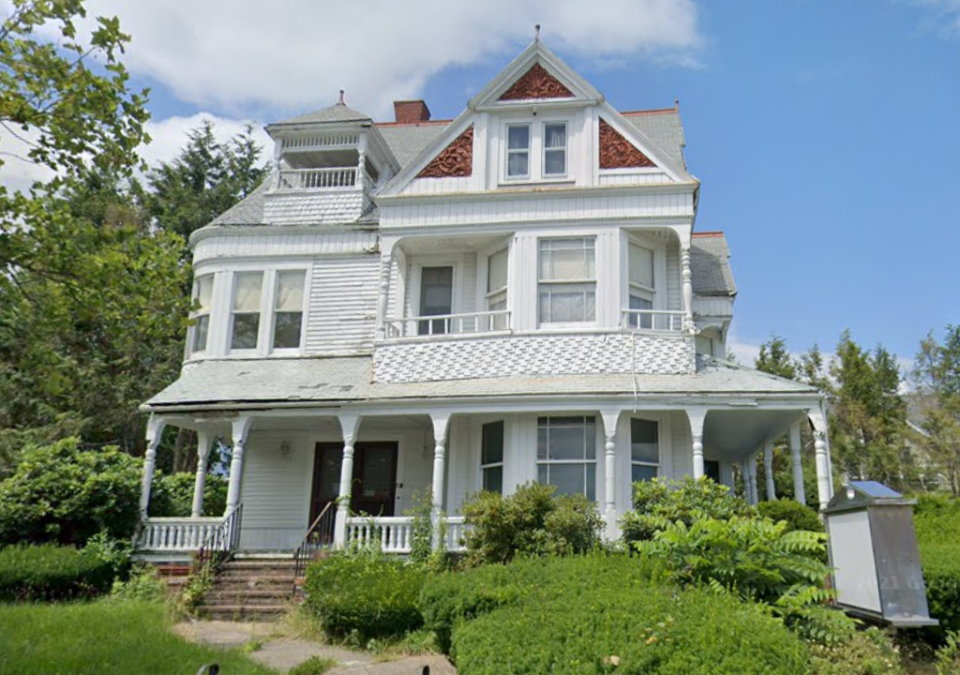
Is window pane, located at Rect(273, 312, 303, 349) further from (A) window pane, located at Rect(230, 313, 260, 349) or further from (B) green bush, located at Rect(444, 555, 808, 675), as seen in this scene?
(B) green bush, located at Rect(444, 555, 808, 675)

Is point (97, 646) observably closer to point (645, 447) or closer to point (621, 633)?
point (621, 633)

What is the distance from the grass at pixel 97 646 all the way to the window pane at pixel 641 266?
35.7 feet

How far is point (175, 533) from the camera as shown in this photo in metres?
15.2

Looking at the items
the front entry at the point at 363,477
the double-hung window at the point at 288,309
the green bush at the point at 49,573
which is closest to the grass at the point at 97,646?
the green bush at the point at 49,573

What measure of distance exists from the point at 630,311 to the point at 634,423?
7.57 feet

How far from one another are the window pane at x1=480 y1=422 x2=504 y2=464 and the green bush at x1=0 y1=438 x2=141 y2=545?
6.96 meters

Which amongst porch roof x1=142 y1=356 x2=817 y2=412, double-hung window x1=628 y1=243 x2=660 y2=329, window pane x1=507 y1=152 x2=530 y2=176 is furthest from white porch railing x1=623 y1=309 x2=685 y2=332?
window pane x1=507 y1=152 x2=530 y2=176

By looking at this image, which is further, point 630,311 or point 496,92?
point 496,92

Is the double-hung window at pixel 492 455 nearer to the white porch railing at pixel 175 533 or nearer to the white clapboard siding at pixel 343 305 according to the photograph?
the white clapboard siding at pixel 343 305

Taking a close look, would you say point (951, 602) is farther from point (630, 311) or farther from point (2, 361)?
point (2, 361)

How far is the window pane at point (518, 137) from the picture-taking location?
17344 mm

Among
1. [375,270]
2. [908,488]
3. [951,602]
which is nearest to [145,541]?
[375,270]

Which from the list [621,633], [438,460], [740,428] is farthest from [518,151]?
[621,633]

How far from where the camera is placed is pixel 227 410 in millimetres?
15852
